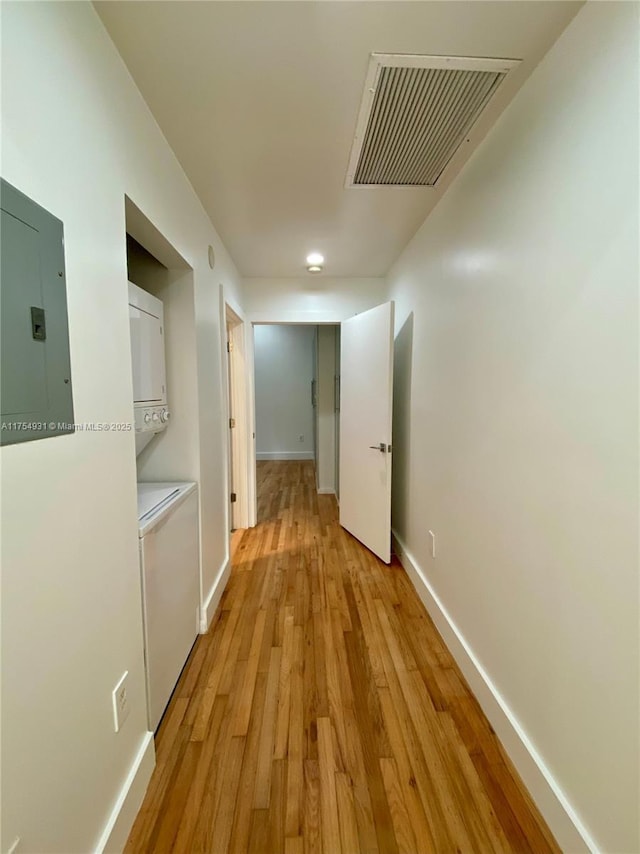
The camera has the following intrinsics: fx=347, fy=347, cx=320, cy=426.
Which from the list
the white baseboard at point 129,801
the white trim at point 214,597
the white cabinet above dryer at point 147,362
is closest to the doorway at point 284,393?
the white trim at point 214,597

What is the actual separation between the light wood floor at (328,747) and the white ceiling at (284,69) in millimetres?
2268

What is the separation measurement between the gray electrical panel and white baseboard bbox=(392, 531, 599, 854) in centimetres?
165

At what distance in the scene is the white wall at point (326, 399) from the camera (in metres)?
4.28

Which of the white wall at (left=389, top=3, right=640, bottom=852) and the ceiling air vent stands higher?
the ceiling air vent

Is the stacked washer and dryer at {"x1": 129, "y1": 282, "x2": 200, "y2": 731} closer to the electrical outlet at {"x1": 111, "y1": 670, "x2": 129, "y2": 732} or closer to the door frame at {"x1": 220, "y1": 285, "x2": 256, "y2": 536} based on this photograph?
the electrical outlet at {"x1": 111, "y1": 670, "x2": 129, "y2": 732}

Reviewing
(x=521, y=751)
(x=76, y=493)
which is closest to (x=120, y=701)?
(x=76, y=493)

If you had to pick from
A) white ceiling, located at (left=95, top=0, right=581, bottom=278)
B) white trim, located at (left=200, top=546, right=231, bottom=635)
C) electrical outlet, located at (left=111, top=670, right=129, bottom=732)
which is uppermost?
white ceiling, located at (left=95, top=0, right=581, bottom=278)

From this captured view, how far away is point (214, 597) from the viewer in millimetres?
2025

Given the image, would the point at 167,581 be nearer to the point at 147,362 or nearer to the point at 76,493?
the point at 76,493

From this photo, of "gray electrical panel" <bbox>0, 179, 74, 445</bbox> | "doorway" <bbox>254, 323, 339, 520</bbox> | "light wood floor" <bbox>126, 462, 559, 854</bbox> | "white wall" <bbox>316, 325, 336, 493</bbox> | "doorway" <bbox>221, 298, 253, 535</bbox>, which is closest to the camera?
"gray electrical panel" <bbox>0, 179, 74, 445</bbox>

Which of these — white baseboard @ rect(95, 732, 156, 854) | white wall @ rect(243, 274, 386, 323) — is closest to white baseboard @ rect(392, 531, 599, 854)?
white baseboard @ rect(95, 732, 156, 854)

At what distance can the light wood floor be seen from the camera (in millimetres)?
1011

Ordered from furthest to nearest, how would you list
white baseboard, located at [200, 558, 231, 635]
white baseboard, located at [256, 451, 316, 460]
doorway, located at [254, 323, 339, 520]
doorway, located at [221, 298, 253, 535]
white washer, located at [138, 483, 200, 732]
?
white baseboard, located at [256, 451, 316, 460] → doorway, located at [254, 323, 339, 520] → doorway, located at [221, 298, 253, 535] → white baseboard, located at [200, 558, 231, 635] → white washer, located at [138, 483, 200, 732]

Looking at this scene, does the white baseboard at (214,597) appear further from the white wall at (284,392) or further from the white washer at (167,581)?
the white wall at (284,392)
